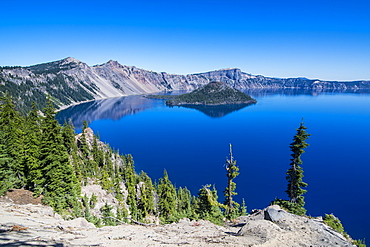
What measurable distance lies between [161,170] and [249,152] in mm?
47836

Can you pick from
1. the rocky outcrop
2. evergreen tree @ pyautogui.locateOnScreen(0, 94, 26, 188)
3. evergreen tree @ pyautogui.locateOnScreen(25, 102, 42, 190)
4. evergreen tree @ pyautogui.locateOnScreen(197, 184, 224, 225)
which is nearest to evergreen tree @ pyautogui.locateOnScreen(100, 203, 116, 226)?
the rocky outcrop

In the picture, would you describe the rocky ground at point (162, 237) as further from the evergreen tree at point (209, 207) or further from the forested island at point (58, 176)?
the evergreen tree at point (209, 207)

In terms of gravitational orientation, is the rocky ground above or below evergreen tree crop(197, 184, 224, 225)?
above

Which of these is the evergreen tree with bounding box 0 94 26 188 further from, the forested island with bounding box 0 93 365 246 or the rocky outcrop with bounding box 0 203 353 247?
the rocky outcrop with bounding box 0 203 353 247

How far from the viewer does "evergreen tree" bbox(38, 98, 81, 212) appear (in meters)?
26.9

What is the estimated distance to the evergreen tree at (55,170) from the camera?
26.9 meters

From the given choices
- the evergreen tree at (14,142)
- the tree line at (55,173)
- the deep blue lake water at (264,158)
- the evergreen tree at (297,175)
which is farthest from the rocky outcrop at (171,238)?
the deep blue lake water at (264,158)

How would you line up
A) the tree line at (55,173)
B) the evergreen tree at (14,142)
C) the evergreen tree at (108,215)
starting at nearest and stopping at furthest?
1. the evergreen tree at (108,215)
2. the tree line at (55,173)
3. the evergreen tree at (14,142)

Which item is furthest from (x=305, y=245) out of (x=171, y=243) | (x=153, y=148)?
(x=153, y=148)

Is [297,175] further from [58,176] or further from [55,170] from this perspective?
[55,170]

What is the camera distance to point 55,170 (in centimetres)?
2747

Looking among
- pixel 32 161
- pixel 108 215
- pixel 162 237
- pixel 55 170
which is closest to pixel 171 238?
pixel 162 237

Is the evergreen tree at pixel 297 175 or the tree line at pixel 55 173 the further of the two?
the evergreen tree at pixel 297 175

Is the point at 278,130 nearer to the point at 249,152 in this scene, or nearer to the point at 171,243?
the point at 249,152
